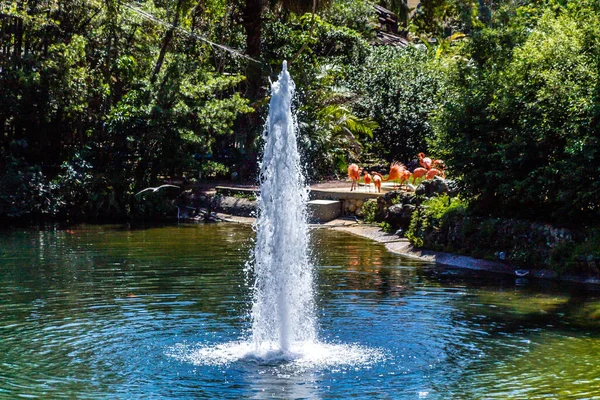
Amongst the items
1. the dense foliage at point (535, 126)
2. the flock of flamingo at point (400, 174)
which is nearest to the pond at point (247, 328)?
the dense foliage at point (535, 126)

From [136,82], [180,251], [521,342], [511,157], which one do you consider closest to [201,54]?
[136,82]

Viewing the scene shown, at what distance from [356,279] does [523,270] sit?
132 inches

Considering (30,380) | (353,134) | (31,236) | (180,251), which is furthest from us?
(353,134)

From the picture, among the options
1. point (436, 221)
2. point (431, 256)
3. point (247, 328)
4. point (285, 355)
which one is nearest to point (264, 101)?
point (436, 221)

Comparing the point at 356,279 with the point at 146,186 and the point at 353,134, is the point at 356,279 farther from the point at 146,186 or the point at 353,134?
the point at 353,134

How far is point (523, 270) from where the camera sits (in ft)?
55.2

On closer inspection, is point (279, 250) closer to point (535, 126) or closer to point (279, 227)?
point (279, 227)

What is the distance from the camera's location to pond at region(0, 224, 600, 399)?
9234 millimetres

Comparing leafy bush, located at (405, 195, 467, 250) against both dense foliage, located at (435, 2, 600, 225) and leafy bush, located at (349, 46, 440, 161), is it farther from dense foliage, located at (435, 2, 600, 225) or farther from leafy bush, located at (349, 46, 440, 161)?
leafy bush, located at (349, 46, 440, 161)

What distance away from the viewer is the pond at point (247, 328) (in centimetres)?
923

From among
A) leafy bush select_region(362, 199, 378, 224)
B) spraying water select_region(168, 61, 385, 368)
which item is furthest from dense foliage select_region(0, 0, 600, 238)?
spraying water select_region(168, 61, 385, 368)

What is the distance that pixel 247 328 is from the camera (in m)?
11.9

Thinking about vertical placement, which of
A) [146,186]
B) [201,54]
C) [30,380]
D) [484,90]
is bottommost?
[30,380]

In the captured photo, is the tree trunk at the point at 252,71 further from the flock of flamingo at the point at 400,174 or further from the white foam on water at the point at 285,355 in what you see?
the white foam on water at the point at 285,355
